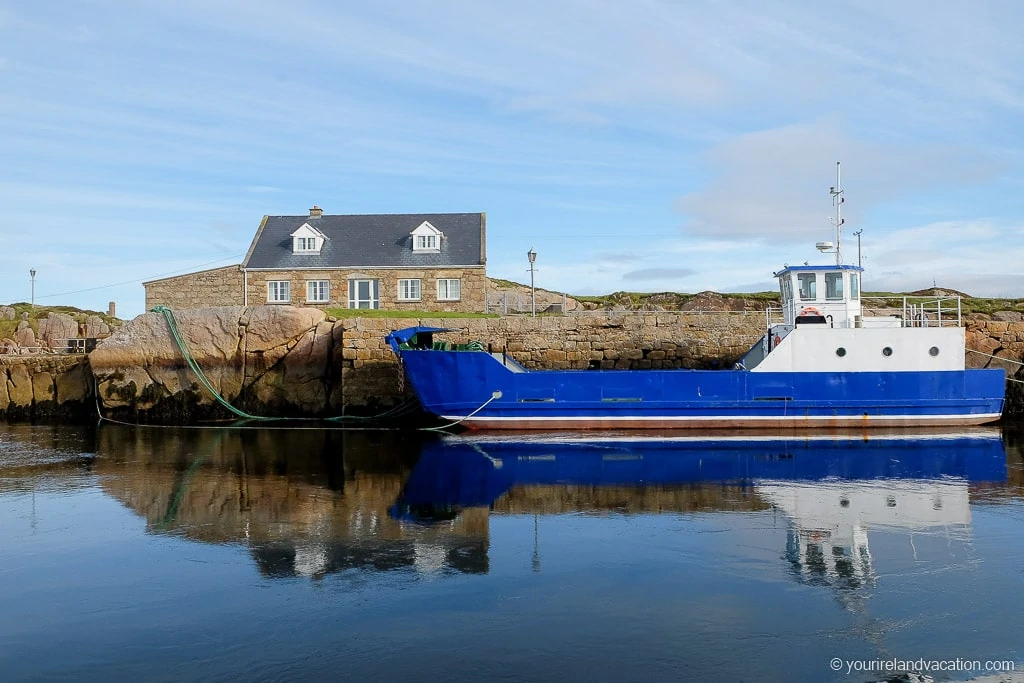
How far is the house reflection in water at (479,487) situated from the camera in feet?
26.4

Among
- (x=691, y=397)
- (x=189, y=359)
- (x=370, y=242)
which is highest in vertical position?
(x=370, y=242)

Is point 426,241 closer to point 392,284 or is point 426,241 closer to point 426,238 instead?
point 426,238

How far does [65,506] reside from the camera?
33.2 ft

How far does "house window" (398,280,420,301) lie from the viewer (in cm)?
2800

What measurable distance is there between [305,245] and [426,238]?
14.1 ft

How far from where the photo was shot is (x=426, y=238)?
2881 cm

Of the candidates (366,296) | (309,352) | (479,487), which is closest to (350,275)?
(366,296)

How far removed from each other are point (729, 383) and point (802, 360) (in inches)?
66.7

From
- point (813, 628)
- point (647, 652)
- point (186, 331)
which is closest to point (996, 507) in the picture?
point (813, 628)

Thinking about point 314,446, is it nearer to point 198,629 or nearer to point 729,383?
point 729,383

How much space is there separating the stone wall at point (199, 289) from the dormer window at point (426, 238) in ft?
20.0

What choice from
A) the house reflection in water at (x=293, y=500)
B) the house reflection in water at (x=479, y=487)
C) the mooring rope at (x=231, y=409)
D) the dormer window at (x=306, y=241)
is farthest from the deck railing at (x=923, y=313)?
the dormer window at (x=306, y=241)

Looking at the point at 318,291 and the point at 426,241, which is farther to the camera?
the point at 426,241

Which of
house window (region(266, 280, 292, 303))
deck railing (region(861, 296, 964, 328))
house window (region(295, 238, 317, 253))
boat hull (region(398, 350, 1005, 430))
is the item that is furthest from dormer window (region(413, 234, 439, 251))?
deck railing (region(861, 296, 964, 328))
